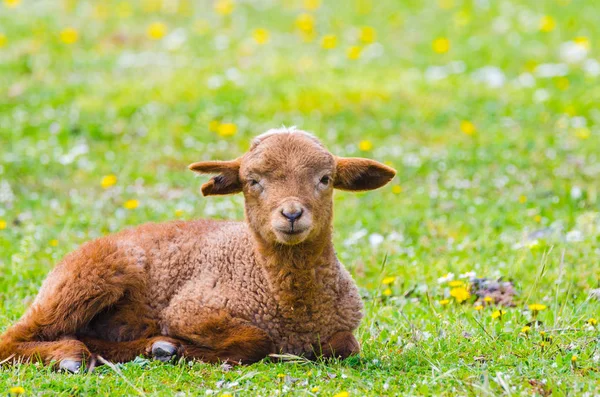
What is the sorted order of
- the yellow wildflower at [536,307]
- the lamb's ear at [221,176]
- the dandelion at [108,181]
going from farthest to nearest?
the dandelion at [108,181] → the yellow wildflower at [536,307] → the lamb's ear at [221,176]

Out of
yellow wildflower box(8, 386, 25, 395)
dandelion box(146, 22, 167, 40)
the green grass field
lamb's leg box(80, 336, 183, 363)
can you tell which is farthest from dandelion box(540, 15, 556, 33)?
yellow wildflower box(8, 386, 25, 395)

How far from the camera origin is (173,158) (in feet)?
41.4

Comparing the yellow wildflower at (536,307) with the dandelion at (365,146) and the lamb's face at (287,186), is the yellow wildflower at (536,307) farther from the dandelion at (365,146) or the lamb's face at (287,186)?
the dandelion at (365,146)

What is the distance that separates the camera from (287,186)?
20.9 ft

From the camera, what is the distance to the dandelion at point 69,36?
1677cm

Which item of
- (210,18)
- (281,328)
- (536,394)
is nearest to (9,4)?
(210,18)

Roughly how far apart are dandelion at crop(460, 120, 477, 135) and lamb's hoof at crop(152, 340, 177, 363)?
7555 mm

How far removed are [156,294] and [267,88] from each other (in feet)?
26.3

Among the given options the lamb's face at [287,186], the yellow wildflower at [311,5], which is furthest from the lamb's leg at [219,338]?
the yellow wildflower at [311,5]

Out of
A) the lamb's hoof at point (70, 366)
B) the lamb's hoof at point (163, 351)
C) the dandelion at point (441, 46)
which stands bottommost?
the lamb's hoof at point (70, 366)

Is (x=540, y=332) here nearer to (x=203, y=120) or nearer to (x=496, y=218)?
(x=496, y=218)

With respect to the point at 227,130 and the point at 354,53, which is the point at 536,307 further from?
the point at 354,53

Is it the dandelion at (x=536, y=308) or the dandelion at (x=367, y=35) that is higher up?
the dandelion at (x=367, y=35)

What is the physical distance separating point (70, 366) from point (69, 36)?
37.9 ft
